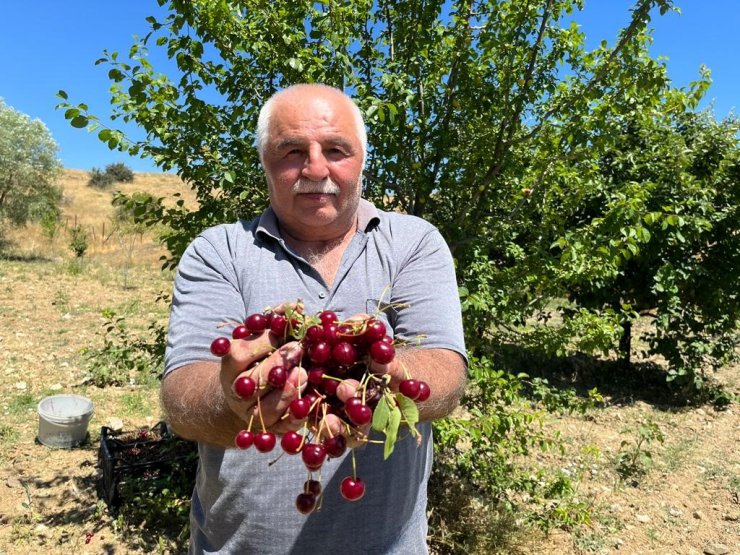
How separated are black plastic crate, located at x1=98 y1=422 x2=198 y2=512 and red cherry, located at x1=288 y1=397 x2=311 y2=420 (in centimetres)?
403

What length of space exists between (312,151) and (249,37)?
1902 mm

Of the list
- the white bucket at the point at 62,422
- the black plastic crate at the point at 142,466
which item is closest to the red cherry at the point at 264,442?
the black plastic crate at the point at 142,466

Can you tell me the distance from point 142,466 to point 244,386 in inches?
164

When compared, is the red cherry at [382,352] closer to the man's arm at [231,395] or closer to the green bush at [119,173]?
the man's arm at [231,395]

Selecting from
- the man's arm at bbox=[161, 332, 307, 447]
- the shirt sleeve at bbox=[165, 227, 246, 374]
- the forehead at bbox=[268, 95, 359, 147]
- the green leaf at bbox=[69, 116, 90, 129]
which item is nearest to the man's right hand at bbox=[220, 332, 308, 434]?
the man's arm at bbox=[161, 332, 307, 447]

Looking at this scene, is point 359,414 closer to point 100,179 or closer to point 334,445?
Answer: point 334,445

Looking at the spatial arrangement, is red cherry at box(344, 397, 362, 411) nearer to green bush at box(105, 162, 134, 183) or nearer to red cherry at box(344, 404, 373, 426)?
red cherry at box(344, 404, 373, 426)

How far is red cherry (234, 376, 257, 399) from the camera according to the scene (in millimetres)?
1119

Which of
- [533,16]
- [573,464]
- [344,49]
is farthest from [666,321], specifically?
[344,49]

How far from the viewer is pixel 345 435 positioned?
45.4 inches

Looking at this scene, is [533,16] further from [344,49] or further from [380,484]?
[380,484]

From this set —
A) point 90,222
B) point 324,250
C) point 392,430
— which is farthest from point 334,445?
point 90,222

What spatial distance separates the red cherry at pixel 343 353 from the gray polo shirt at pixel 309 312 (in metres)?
0.58

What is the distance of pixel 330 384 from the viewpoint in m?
1.16
